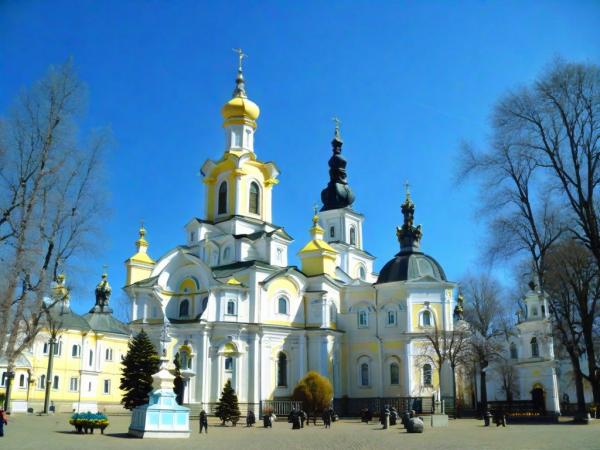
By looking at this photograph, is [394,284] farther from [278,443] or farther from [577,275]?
[278,443]

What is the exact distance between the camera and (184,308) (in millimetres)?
40500

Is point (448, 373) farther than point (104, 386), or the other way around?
point (104, 386)

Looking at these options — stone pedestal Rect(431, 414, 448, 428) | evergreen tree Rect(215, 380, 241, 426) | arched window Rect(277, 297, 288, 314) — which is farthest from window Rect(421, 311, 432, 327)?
evergreen tree Rect(215, 380, 241, 426)

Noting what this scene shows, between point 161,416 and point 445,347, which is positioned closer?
point 161,416

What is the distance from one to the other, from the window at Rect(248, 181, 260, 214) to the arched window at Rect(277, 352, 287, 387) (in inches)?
443

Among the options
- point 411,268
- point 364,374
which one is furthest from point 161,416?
point 411,268

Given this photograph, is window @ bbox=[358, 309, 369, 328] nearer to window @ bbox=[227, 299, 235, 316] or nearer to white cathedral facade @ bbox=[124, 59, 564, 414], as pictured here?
white cathedral facade @ bbox=[124, 59, 564, 414]

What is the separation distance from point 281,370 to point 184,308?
24.2 feet

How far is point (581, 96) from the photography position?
20.9m

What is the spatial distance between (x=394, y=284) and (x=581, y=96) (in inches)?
914

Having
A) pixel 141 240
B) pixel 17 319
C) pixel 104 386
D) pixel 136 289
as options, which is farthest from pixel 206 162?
pixel 17 319

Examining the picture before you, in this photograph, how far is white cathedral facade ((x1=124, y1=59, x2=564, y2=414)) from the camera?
38.4 metres

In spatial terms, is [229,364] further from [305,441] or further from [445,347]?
[305,441]

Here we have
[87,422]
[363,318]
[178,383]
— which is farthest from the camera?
[363,318]
